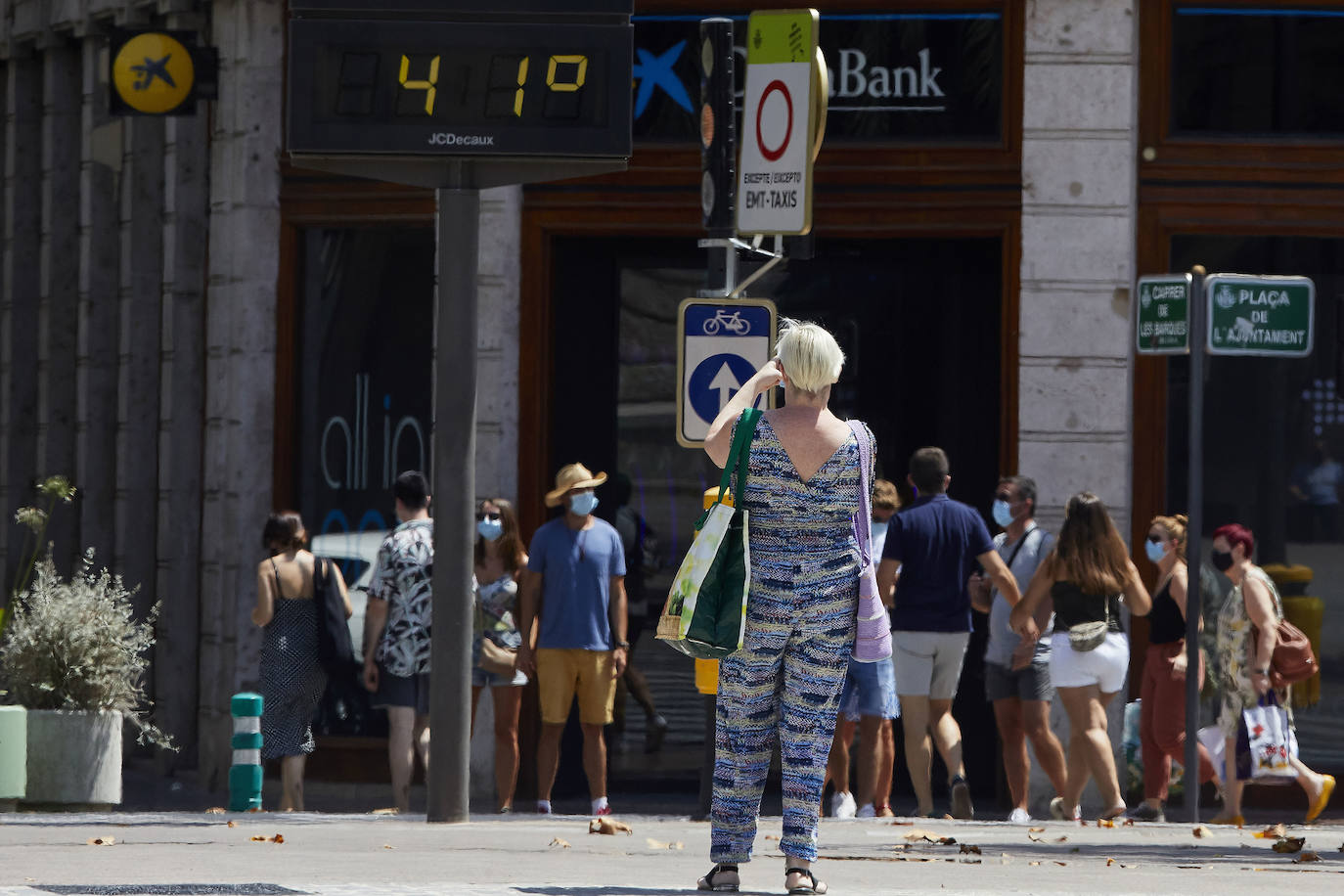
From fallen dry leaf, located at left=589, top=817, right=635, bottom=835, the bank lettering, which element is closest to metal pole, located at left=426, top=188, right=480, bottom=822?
fallen dry leaf, located at left=589, top=817, right=635, bottom=835

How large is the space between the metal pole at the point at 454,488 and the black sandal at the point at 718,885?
9.39 feet

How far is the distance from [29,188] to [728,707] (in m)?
13.1

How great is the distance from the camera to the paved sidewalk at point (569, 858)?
7988 millimetres

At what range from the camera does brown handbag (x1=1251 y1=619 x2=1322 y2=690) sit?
42.4 ft

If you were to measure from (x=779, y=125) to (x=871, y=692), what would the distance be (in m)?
3.07

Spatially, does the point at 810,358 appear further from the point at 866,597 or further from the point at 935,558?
the point at 935,558

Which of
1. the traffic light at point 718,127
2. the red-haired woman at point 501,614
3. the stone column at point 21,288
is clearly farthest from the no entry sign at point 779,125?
the stone column at point 21,288

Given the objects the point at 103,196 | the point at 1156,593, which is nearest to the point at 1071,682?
the point at 1156,593

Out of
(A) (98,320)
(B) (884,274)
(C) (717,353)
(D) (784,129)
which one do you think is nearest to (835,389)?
(B) (884,274)

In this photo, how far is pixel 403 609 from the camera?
1279 centimetres

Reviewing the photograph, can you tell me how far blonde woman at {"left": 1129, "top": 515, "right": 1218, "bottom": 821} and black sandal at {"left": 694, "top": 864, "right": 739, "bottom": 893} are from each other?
575 cm

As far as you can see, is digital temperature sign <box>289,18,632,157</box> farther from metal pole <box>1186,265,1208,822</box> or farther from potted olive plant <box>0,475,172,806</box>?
potted olive plant <box>0,475,172,806</box>

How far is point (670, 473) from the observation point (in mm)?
14531

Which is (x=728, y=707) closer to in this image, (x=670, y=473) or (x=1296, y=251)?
(x=670, y=473)
